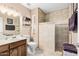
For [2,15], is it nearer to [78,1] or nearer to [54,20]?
[54,20]

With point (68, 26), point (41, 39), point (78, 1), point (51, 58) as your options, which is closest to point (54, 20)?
point (68, 26)

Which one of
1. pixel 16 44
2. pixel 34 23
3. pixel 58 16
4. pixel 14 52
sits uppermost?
pixel 58 16

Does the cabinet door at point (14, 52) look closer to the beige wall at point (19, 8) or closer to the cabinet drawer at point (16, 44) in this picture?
the cabinet drawer at point (16, 44)

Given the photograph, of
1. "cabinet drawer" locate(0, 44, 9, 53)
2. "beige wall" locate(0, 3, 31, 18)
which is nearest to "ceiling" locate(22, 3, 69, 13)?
"beige wall" locate(0, 3, 31, 18)

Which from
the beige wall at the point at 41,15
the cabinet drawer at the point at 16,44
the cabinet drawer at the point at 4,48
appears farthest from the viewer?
the beige wall at the point at 41,15

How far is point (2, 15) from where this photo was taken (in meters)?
1.49

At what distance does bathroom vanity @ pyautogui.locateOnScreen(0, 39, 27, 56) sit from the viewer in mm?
1434

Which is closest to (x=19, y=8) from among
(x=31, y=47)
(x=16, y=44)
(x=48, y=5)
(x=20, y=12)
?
(x=20, y=12)

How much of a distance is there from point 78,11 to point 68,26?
357mm

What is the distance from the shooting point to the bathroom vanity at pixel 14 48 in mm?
1434

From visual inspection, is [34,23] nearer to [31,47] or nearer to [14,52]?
[31,47]

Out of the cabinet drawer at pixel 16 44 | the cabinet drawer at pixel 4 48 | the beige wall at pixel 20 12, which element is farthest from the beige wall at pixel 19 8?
the cabinet drawer at pixel 4 48

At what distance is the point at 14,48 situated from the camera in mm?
1558

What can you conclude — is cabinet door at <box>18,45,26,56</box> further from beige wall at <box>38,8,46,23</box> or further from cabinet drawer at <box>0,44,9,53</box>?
beige wall at <box>38,8,46,23</box>
